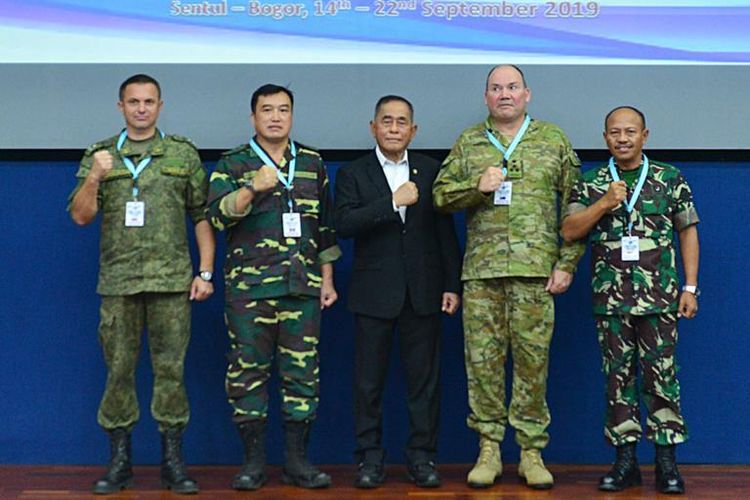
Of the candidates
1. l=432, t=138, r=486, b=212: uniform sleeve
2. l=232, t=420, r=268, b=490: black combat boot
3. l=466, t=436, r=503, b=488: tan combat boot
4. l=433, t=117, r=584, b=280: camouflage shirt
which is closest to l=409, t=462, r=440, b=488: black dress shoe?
l=466, t=436, r=503, b=488: tan combat boot

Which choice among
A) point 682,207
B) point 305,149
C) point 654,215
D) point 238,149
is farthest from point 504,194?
point 238,149

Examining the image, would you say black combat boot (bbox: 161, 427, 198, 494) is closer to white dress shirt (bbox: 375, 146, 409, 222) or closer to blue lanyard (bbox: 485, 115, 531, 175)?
white dress shirt (bbox: 375, 146, 409, 222)

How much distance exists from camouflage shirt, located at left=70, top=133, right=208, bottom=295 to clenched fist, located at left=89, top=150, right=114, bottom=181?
182mm

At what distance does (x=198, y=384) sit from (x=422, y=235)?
4.11 ft

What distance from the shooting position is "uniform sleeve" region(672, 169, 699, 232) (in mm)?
4621

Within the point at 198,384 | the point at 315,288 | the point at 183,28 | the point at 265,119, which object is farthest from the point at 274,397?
the point at 183,28

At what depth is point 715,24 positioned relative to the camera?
5.15m

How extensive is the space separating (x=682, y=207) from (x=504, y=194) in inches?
26.9

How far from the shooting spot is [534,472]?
15.4ft

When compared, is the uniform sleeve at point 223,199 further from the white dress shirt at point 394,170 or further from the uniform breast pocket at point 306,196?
the white dress shirt at point 394,170

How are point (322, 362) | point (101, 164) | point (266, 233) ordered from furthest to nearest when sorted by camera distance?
point (322, 362) < point (266, 233) < point (101, 164)

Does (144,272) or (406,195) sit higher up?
(406,195)

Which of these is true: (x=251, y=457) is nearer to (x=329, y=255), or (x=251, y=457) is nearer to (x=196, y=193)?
(x=329, y=255)

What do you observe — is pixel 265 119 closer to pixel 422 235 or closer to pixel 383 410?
pixel 422 235
